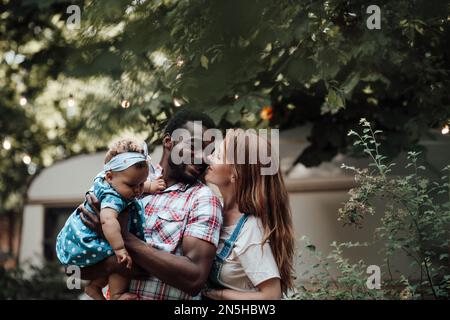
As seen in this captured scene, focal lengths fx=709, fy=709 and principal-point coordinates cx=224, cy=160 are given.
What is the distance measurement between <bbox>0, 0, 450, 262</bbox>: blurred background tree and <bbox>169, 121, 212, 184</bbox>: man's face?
188 millimetres

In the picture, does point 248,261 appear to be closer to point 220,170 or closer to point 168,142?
point 220,170

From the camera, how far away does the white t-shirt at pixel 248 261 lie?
10.6 feet

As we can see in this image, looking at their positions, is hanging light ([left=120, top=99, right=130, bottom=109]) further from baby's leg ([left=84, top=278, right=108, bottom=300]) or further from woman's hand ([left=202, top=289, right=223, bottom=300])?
woman's hand ([left=202, top=289, right=223, bottom=300])

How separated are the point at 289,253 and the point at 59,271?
22.7 feet

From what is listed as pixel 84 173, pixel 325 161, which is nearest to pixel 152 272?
pixel 325 161

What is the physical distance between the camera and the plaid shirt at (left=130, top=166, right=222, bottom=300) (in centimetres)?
317

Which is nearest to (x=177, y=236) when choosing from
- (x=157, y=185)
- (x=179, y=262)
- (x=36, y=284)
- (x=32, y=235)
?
(x=179, y=262)

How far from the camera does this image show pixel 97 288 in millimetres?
3326

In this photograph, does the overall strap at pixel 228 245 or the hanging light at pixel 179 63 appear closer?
the overall strap at pixel 228 245

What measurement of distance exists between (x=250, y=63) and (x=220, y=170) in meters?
0.58

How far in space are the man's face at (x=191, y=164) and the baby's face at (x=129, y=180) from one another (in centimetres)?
30

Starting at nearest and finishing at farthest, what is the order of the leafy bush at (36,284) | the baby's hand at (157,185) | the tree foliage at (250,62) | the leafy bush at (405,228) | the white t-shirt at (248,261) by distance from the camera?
the tree foliage at (250,62) → the white t-shirt at (248,261) → the baby's hand at (157,185) → the leafy bush at (405,228) → the leafy bush at (36,284)

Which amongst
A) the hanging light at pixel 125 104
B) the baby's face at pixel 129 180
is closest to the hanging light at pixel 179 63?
the hanging light at pixel 125 104

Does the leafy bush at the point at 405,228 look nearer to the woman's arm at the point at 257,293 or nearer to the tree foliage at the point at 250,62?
the tree foliage at the point at 250,62
